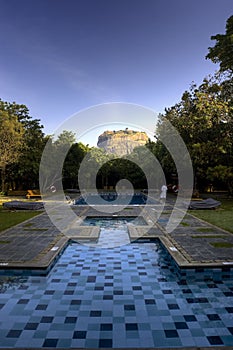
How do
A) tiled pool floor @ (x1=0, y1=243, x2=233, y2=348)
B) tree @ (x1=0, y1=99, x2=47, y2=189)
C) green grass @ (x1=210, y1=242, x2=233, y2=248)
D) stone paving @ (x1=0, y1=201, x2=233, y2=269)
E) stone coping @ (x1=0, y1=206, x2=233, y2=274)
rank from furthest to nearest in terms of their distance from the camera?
tree @ (x1=0, y1=99, x2=47, y2=189) < green grass @ (x1=210, y1=242, x2=233, y2=248) < stone paving @ (x1=0, y1=201, x2=233, y2=269) < stone coping @ (x1=0, y1=206, x2=233, y2=274) < tiled pool floor @ (x1=0, y1=243, x2=233, y2=348)

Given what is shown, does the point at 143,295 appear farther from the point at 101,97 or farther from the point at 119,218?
the point at 101,97

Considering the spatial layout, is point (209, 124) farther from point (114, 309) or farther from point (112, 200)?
point (114, 309)

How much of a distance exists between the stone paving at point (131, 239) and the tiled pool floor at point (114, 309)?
0.48 m

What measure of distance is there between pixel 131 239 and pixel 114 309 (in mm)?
4219

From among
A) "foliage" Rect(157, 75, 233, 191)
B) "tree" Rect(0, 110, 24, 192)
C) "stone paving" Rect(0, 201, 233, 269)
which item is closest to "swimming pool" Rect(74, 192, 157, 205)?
"foliage" Rect(157, 75, 233, 191)

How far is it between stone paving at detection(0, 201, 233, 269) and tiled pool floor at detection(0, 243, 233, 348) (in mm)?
479

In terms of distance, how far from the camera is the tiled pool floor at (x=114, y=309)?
10.7 ft

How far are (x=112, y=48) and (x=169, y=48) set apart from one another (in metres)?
2.75

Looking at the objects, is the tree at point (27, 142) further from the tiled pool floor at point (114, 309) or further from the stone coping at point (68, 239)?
the tiled pool floor at point (114, 309)

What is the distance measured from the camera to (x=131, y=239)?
8211 millimetres

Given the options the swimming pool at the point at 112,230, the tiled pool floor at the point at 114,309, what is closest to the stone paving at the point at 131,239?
the swimming pool at the point at 112,230

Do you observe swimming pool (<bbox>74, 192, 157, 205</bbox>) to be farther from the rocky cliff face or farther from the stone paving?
the rocky cliff face

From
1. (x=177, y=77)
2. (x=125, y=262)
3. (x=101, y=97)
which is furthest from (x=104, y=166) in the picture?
(x=125, y=262)

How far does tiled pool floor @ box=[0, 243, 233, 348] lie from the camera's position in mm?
3273
